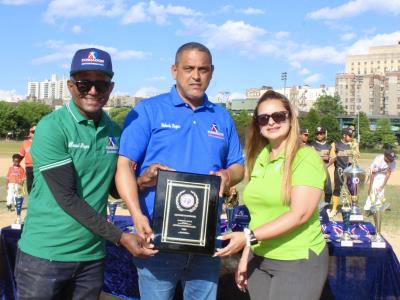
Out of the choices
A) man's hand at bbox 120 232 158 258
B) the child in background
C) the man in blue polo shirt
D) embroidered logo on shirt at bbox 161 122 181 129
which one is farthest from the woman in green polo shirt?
the child in background

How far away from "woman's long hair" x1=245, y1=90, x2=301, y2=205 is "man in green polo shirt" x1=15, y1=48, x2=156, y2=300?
0.89 metres

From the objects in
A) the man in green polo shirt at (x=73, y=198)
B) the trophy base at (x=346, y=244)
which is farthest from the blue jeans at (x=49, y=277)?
the trophy base at (x=346, y=244)

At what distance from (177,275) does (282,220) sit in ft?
2.48

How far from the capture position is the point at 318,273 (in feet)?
9.54

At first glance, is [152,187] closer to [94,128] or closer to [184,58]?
[94,128]

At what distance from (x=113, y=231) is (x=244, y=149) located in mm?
1140

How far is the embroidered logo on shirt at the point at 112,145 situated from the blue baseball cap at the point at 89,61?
412mm

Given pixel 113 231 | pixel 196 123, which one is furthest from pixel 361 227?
pixel 113 231

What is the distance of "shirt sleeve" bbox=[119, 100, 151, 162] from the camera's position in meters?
3.00

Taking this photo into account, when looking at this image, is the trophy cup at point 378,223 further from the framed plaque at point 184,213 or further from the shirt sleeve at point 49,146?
the shirt sleeve at point 49,146

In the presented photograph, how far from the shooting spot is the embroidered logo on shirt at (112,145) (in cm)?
293

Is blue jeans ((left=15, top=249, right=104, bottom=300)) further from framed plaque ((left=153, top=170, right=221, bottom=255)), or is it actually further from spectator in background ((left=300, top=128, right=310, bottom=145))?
spectator in background ((left=300, top=128, right=310, bottom=145))

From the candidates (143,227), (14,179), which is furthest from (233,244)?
(14,179)

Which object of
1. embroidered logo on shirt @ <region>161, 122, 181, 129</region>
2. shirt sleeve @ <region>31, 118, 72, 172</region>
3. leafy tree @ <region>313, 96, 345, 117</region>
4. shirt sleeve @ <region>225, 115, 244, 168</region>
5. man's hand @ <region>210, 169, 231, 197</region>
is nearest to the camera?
shirt sleeve @ <region>31, 118, 72, 172</region>
